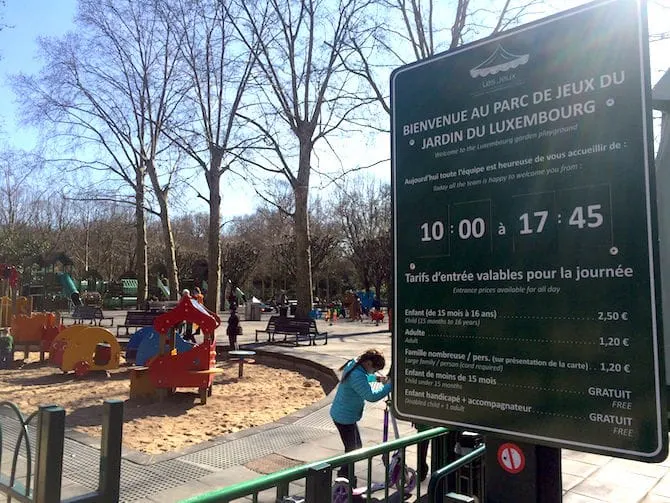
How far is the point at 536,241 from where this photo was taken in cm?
162

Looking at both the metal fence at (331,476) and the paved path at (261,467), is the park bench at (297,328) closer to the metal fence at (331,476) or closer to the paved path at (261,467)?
the paved path at (261,467)

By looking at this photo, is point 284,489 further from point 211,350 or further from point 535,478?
point 211,350

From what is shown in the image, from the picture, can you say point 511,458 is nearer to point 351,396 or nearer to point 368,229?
point 351,396

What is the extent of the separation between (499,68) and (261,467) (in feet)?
15.0

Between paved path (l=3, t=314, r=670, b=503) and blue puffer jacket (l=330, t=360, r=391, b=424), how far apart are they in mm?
693

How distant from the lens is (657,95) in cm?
232

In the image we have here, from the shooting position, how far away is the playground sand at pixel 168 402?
699 cm

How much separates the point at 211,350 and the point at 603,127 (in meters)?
8.28

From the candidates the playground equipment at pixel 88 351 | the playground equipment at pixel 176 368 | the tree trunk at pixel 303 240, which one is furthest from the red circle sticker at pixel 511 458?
the tree trunk at pixel 303 240

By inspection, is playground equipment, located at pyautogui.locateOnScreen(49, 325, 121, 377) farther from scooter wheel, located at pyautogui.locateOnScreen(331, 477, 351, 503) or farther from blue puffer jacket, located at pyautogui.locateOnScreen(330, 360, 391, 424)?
scooter wheel, located at pyautogui.locateOnScreen(331, 477, 351, 503)

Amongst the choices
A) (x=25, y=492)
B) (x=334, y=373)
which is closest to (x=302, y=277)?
(x=334, y=373)

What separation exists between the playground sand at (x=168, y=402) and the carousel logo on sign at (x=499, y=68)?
570 cm

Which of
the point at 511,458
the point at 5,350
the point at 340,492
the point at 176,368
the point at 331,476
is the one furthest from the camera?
the point at 5,350

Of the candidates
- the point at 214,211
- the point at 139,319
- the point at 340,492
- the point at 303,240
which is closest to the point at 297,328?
the point at 303,240
